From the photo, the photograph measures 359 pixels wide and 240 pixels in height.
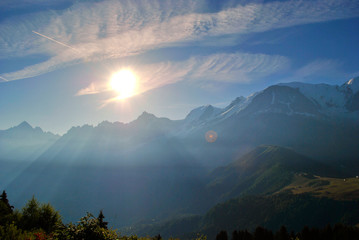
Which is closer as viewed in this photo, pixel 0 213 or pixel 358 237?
pixel 0 213

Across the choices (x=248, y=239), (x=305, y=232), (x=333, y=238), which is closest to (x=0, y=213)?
(x=248, y=239)

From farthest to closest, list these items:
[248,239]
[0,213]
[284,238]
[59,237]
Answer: [248,239] < [284,238] < [0,213] < [59,237]

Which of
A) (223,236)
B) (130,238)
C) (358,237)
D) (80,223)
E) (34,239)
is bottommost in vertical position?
(358,237)

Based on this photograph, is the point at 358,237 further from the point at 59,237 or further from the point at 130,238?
the point at 59,237

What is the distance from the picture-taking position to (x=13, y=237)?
26.9 m

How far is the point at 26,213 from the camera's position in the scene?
1797 inches

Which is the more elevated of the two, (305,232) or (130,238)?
(130,238)

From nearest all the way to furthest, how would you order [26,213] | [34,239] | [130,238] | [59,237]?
[59,237]
[34,239]
[130,238]
[26,213]

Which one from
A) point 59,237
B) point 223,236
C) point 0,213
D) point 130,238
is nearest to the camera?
point 59,237

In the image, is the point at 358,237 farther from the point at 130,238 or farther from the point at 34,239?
the point at 34,239

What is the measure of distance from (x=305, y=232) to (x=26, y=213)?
12098 cm

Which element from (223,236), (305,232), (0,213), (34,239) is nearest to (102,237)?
(34,239)

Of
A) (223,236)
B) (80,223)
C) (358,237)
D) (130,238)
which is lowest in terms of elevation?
(358,237)

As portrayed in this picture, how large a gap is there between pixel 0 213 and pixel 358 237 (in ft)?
479
